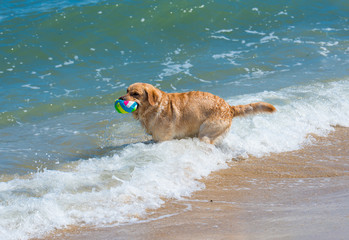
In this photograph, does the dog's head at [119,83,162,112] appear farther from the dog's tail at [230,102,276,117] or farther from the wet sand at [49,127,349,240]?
the wet sand at [49,127,349,240]

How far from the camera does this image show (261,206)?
15.4 ft

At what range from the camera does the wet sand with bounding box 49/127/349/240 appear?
3930mm

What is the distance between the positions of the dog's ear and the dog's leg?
0.87m

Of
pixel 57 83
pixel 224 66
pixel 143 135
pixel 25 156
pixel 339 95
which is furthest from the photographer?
pixel 224 66

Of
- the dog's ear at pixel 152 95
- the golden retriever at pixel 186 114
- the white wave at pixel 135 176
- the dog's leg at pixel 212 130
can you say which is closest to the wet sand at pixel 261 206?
the white wave at pixel 135 176

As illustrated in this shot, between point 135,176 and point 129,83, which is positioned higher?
point 135,176

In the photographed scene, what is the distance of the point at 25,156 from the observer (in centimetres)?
726

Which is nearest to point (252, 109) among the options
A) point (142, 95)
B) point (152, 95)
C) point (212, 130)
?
point (212, 130)

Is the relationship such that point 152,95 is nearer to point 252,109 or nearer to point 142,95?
point 142,95

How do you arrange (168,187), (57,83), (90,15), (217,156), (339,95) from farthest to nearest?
(90,15), (57,83), (339,95), (217,156), (168,187)

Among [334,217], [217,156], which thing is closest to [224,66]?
[217,156]

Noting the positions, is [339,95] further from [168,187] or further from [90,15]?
[90,15]

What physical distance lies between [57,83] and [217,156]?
21.9 feet

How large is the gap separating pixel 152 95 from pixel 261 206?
2.71m
